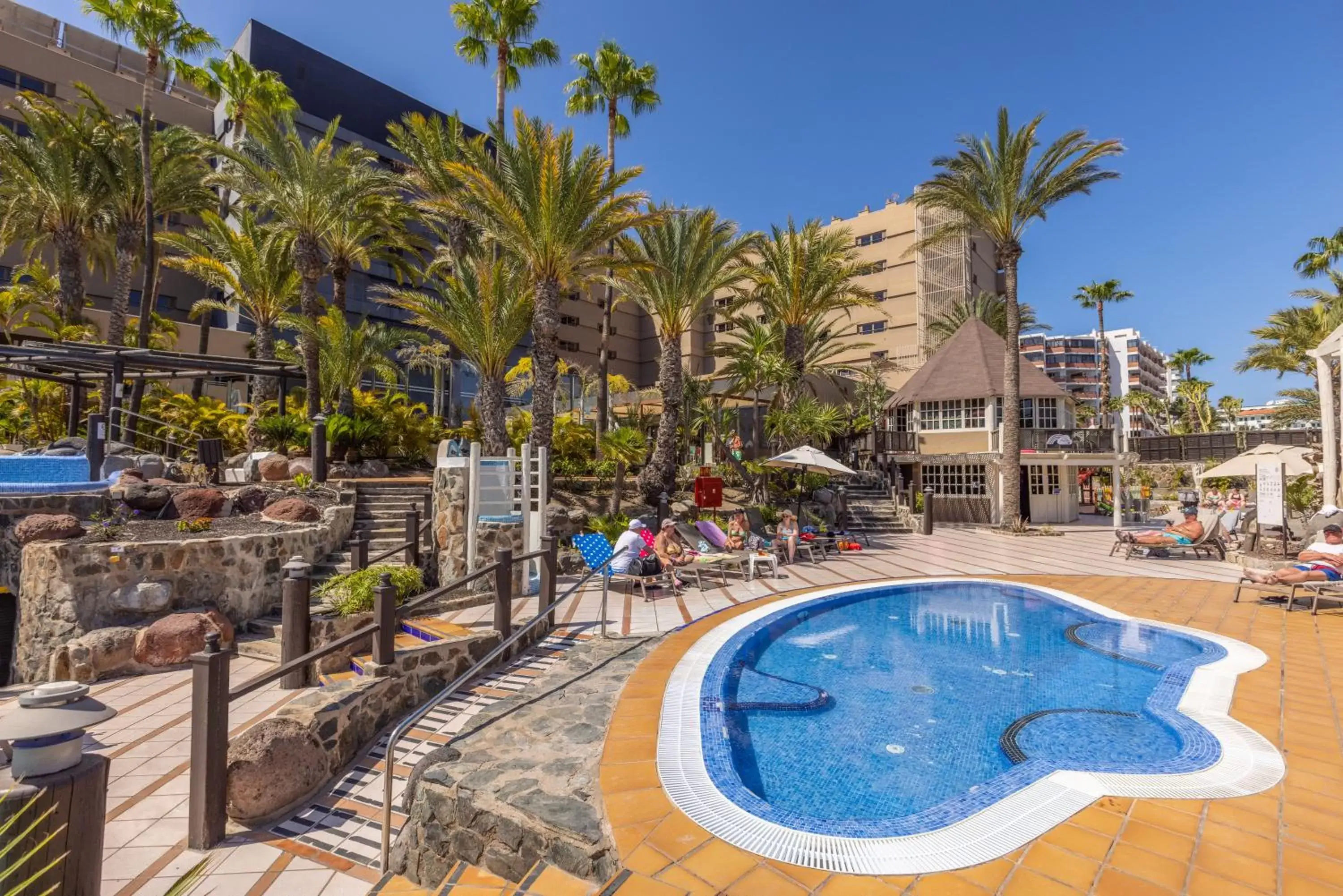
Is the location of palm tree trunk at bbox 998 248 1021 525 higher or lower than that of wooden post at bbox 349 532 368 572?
higher

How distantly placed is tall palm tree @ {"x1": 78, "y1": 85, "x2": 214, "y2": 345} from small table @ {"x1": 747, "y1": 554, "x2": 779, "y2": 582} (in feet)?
67.0

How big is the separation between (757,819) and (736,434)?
20.6m

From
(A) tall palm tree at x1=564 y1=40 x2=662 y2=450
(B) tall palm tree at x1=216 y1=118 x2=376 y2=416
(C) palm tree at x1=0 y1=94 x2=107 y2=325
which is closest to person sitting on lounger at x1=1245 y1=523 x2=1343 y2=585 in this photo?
(A) tall palm tree at x1=564 y1=40 x2=662 y2=450

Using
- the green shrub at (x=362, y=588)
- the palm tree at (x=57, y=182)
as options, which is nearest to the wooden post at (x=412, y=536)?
the green shrub at (x=362, y=588)

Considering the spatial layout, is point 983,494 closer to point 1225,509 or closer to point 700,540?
point 1225,509

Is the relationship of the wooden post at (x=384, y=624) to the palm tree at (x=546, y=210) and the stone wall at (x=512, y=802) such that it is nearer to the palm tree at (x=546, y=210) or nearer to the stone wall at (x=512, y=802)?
the stone wall at (x=512, y=802)

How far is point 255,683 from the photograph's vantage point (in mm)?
4246

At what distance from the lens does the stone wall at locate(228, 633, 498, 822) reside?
451cm

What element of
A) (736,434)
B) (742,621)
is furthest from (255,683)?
(736,434)

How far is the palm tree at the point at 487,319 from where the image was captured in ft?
51.6

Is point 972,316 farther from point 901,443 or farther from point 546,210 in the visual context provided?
point 546,210

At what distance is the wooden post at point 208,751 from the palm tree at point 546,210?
991 cm

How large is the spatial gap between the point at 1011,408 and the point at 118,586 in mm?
22974

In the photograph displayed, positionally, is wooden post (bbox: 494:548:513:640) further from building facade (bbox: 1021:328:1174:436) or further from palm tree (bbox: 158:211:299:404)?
building facade (bbox: 1021:328:1174:436)
